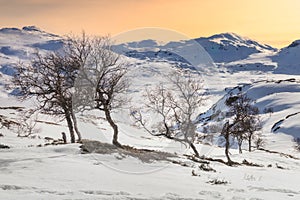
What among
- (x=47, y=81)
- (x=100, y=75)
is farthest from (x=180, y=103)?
(x=47, y=81)

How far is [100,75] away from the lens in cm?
2328

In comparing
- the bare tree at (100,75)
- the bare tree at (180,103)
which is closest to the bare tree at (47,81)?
the bare tree at (100,75)

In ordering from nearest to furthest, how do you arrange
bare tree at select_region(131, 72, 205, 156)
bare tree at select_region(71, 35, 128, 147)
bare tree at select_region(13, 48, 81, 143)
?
1. bare tree at select_region(71, 35, 128, 147)
2. bare tree at select_region(13, 48, 81, 143)
3. bare tree at select_region(131, 72, 205, 156)

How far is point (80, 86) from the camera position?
23.6 m

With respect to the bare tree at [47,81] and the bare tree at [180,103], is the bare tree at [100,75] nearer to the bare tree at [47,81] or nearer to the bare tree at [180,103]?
the bare tree at [47,81]

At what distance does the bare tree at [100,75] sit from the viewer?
A: 22.8 m

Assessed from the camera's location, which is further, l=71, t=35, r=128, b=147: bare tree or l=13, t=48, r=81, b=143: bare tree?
l=13, t=48, r=81, b=143: bare tree

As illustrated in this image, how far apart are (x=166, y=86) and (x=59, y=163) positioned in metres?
18.8

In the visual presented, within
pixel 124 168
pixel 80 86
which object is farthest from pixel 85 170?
pixel 80 86

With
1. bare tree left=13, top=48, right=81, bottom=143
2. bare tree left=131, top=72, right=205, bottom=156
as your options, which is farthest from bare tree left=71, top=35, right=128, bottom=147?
bare tree left=131, top=72, right=205, bottom=156

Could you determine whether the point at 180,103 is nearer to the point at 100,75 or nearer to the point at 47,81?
the point at 100,75

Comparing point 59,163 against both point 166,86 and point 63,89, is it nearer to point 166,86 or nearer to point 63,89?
point 63,89

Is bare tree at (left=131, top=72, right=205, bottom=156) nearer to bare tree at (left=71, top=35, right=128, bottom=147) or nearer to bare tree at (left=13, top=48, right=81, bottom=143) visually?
bare tree at (left=71, top=35, right=128, bottom=147)

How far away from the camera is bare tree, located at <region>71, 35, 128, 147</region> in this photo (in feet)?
74.9
